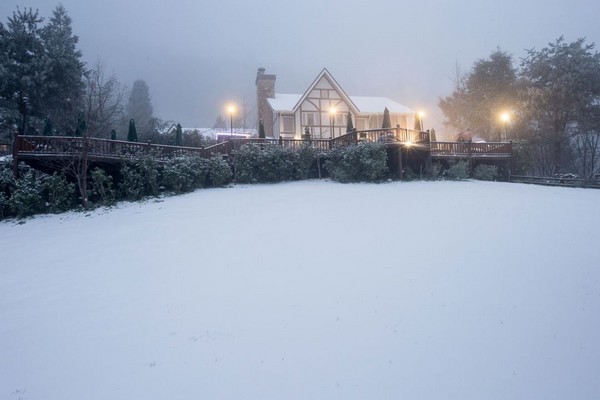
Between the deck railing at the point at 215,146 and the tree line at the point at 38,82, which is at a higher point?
the tree line at the point at 38,82

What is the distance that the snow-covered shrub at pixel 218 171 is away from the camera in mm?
17281

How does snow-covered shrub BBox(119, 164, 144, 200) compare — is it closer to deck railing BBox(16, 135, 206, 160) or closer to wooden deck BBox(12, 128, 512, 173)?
wooden deck BBox(12, 128, 512, 173)

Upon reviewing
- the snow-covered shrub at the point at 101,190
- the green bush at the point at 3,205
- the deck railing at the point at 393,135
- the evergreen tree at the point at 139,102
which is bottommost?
the green bush at the point at 3,205

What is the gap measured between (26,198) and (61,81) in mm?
17425

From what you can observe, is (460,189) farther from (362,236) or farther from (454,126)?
(454,126)

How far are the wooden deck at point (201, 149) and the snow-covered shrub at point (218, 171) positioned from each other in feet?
3.29

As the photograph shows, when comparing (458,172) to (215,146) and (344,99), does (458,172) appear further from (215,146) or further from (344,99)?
(344,99)

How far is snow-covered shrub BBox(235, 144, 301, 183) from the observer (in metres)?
18.2

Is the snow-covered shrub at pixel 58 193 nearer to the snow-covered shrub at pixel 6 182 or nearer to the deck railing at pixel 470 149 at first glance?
the snow-covered shrub at pixel 6 182

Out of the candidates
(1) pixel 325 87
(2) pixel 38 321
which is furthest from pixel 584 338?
(1) pixel 325 87

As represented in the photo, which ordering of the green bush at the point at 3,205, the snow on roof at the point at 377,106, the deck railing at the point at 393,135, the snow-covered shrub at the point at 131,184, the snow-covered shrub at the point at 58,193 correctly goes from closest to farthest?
1. the green bush at the point at 3,205
2. the snow-covered shrub at the point at 58,193
3. the snow-covered shrub at the point at 131,184
4. the deck railing at the point at 393,135
5. the snow on roof at the point at 377,106

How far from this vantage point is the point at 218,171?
1731 cm

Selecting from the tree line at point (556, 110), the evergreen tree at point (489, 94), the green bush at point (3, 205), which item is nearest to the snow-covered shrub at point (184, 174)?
the green bush at point (3, 205)

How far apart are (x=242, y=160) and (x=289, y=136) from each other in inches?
595
